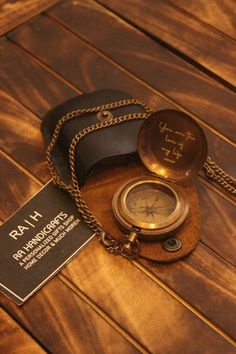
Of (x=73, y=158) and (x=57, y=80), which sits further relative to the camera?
(x=57, y=80)

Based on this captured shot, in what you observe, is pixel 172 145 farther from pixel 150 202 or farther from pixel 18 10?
pixel 18 10

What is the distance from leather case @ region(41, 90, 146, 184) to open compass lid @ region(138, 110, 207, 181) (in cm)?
4

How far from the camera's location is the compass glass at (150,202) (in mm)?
1175

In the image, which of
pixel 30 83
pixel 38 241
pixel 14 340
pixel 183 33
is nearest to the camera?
pixel 14 340

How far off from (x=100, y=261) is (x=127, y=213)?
0.11m

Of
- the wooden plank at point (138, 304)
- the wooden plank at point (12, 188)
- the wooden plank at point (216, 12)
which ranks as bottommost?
the wooden plank at point (138, 304)

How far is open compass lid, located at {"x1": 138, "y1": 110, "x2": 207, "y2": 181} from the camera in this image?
3.92ft

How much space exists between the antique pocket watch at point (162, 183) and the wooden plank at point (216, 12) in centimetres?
54

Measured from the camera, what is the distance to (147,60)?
155 centimetres

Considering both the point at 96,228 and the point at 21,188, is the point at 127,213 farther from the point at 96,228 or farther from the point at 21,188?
the point at 21,188

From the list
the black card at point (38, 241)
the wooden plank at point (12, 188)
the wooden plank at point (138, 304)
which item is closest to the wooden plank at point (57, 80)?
the wooden plank at point (12, 188)

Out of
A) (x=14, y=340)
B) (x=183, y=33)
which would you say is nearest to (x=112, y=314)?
(x=14, y=340)

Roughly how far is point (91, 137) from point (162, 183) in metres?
0.18

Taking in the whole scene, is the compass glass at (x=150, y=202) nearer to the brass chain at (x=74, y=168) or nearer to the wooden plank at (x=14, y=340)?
the brass chain at (x=74, y=168)
